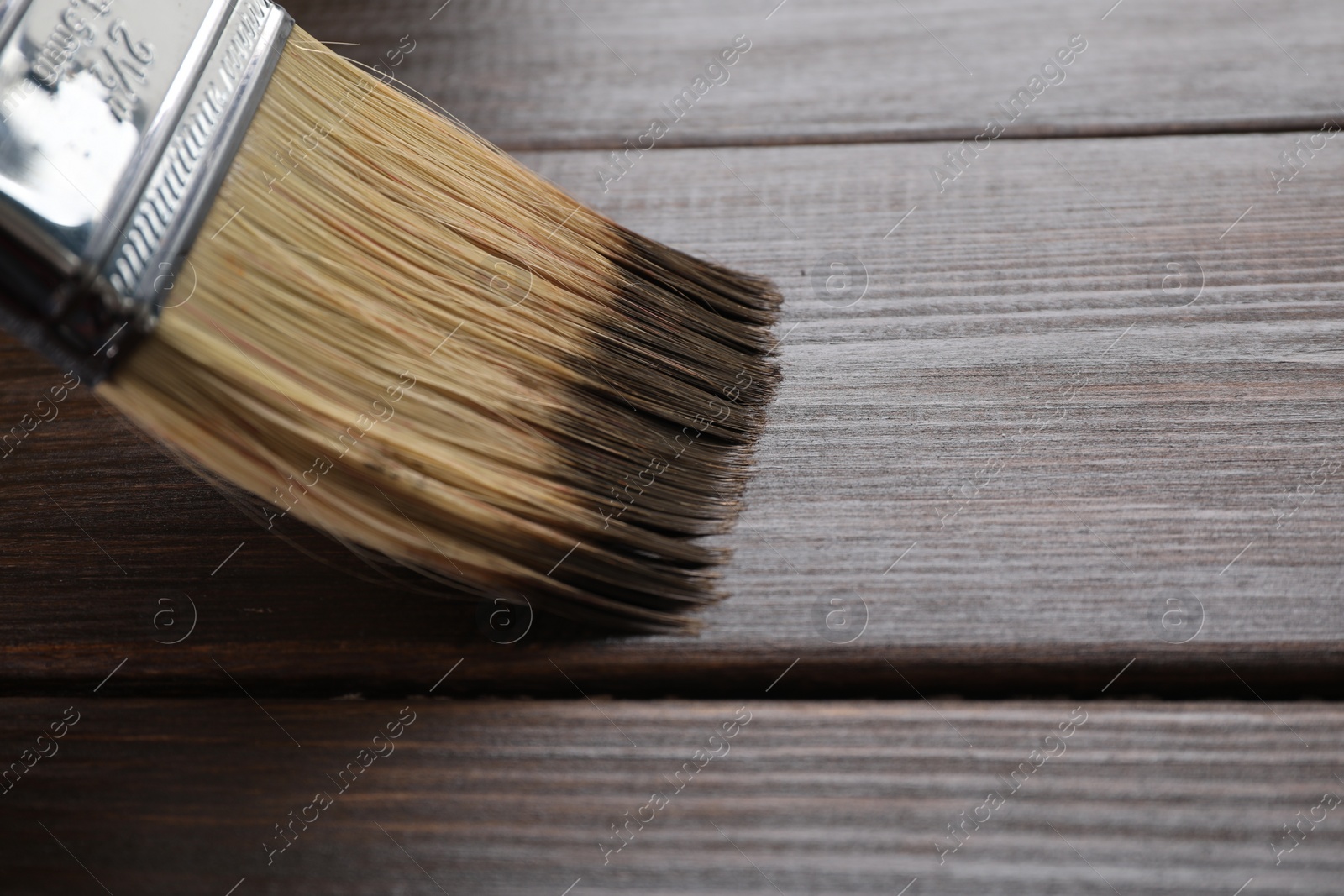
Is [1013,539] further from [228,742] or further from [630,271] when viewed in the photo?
[228,742]

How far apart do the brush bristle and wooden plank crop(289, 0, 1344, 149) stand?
248 mm

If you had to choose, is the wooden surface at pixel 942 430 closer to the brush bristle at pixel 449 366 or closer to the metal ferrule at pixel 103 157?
the brush bristle at pixel 449 366

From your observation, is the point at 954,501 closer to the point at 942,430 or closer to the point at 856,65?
the point at 942,430

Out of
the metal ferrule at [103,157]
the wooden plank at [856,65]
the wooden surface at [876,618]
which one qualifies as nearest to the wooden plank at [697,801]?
the wooden surface at [876,618]

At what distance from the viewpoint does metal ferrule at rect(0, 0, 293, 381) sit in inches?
20.8

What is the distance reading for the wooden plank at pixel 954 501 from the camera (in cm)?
63

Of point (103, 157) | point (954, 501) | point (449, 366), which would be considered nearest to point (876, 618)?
point (954, 501)

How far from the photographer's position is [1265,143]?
87 cm

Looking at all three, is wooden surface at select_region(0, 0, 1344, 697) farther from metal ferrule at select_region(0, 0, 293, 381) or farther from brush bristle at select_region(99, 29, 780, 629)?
metal ferrule at select_region(0, 0, 293, 381)

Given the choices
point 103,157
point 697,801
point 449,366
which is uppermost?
point 103,157

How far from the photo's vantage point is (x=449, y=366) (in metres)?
0.64

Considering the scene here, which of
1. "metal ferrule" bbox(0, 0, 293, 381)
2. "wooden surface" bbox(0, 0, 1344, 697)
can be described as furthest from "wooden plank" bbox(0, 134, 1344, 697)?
"metal ferrule" bbox(0, 0, 293, 381)

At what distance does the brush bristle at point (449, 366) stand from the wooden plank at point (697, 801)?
0.10 meters

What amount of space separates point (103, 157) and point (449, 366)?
0.23 meters
